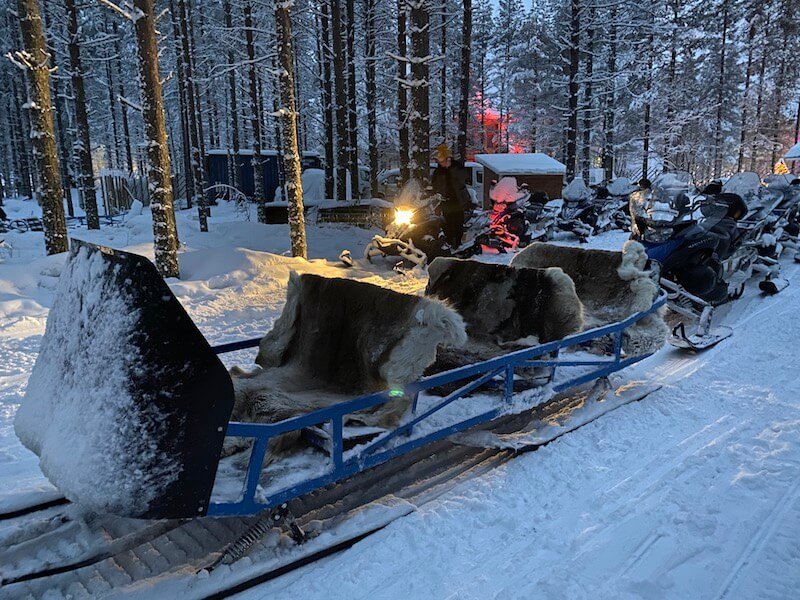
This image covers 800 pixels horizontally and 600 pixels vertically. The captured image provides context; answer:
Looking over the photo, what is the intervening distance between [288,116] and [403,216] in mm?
2712

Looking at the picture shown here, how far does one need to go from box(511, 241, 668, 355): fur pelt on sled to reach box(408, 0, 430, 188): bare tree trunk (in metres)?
7.04

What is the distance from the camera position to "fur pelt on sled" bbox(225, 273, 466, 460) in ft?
10.5

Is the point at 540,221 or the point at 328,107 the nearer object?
the point at 540,221

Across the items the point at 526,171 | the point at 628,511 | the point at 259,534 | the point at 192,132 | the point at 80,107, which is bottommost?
the point at 628,511

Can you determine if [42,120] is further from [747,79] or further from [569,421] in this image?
[747,79]

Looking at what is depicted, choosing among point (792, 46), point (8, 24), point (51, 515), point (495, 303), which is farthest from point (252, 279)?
point (792, 46)

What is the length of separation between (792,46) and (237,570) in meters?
43.9

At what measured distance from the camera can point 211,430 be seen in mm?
2365

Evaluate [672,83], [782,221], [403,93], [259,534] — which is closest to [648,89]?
[672,83]

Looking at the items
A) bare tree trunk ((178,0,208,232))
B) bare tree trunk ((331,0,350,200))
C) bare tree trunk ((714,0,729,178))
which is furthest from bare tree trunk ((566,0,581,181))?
bare tree trunk ((714,0,729,178))

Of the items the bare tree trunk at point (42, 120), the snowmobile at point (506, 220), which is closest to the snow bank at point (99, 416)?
the bare tree trunk at point (42, 120)

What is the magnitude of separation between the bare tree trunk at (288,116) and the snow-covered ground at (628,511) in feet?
18.3

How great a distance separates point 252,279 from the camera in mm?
8734

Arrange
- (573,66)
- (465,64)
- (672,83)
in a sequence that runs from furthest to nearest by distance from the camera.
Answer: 1. (672,83)
2. (573,66)
3. (465,64)
